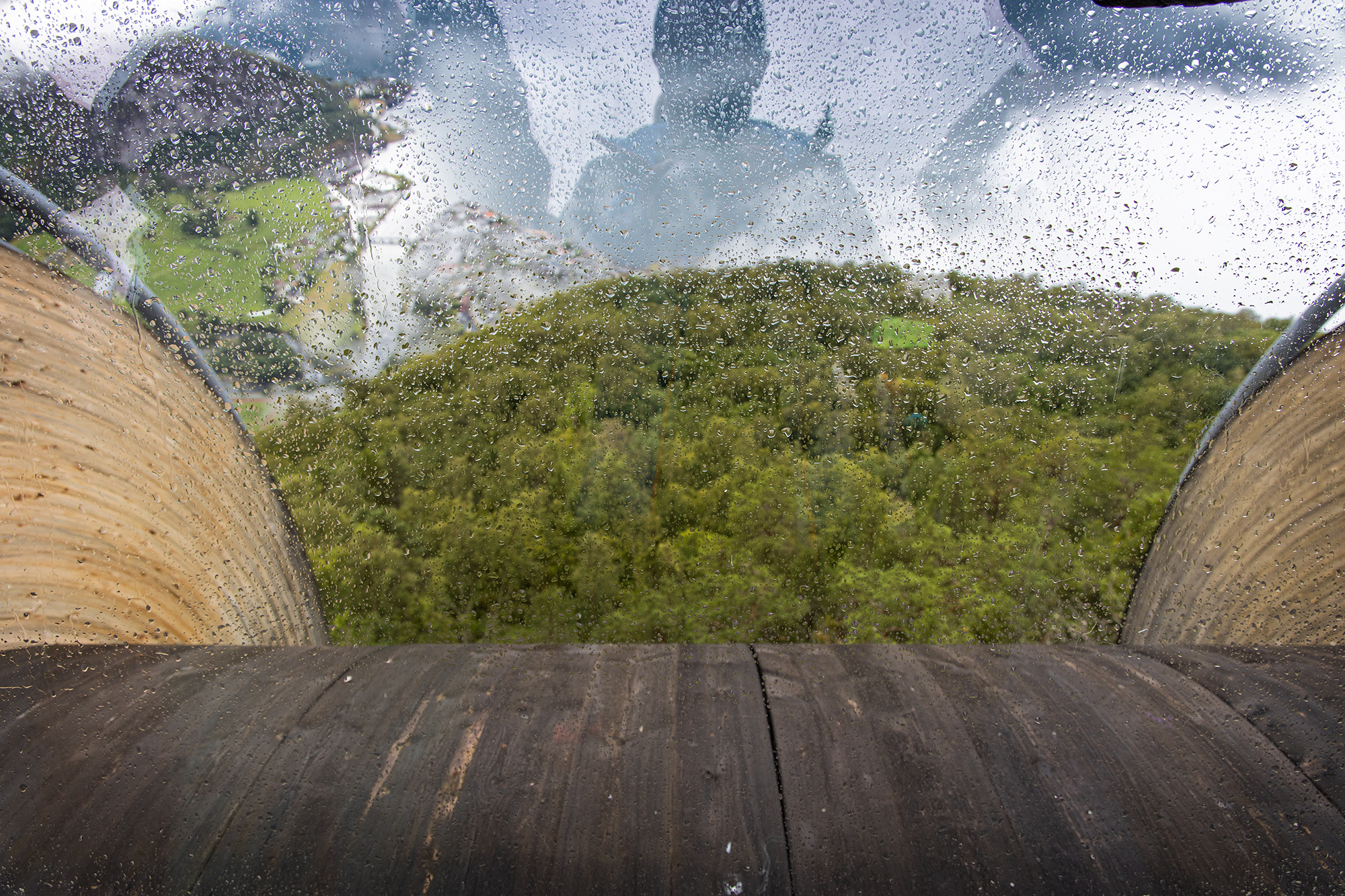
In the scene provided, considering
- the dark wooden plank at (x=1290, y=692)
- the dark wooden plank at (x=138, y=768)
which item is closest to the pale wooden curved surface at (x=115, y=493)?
the dark wooden plank at (x=138, y=768)

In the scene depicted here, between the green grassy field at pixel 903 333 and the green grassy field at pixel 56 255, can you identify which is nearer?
the green grassy field at pixel 56 255

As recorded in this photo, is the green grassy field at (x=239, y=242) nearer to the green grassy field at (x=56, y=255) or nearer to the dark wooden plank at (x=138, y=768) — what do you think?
the green grassy field at (x=56, y=255)

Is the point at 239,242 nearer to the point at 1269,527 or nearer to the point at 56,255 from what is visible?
the point at 56,255

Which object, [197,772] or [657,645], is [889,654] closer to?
[657,645]

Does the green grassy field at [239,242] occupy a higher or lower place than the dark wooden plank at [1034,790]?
higher

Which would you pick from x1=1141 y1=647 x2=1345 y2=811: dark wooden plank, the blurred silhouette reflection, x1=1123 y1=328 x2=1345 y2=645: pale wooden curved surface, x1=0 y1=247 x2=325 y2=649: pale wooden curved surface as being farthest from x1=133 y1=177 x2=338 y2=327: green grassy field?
x1=1123 y1=328 x2=1345 y2=645: pale wooden curved surface

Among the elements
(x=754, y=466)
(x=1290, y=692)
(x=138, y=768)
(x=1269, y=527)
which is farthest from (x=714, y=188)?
(x=138, y=768)

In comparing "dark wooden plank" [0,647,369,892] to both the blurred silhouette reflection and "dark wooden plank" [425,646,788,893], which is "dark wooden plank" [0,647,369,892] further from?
the blurred silhouette reflection
